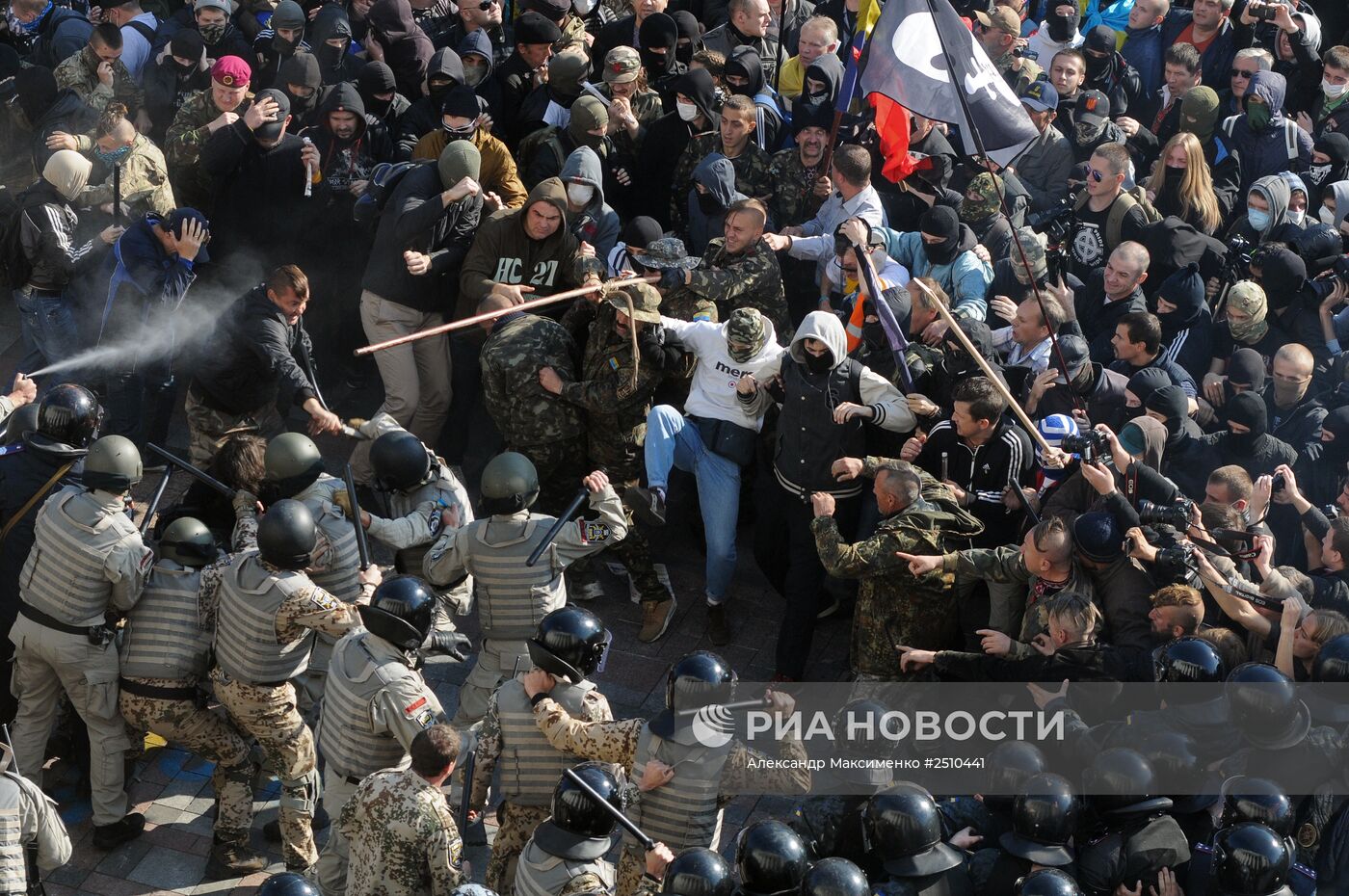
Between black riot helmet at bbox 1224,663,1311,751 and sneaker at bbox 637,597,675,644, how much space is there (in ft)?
12.3

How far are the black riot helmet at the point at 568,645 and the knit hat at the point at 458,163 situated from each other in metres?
4.07

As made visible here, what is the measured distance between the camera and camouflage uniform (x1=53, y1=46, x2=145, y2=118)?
12094mm

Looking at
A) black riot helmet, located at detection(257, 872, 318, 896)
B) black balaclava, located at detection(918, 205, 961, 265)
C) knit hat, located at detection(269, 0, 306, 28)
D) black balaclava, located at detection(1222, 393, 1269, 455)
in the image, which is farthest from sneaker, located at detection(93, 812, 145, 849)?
knit hat, located at detection(269, 0, 306, 28)

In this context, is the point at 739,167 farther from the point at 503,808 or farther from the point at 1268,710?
the point at 1268,710

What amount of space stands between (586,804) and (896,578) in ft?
8.59

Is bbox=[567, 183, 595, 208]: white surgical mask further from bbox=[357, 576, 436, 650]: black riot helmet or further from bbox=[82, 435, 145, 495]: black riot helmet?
bbox=[357, 576, 436, 650]: black riot helmet

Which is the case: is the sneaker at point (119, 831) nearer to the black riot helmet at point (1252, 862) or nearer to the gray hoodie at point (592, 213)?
the gray hoodie at point (592, 213)

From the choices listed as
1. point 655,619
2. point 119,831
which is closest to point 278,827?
point 119,831

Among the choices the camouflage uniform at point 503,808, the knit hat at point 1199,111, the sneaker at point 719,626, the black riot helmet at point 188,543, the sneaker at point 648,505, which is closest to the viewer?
the camouflage uniform at point 503,808

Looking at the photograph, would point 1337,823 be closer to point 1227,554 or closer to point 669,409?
point 1227,554

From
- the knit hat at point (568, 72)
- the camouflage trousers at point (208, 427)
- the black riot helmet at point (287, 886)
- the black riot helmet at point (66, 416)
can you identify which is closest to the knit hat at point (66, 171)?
the camouflage trousers at point (208, 427)

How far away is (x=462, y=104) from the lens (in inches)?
415

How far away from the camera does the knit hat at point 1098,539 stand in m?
7.71

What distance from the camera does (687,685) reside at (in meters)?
6.55
